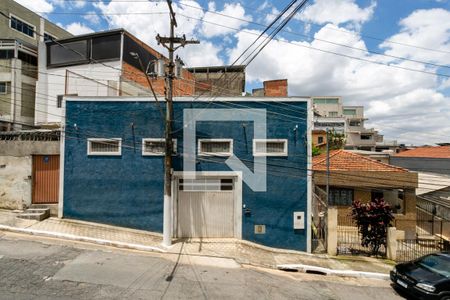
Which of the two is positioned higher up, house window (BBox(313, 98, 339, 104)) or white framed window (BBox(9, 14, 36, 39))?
white framed window (BBox(9, 14, 36, 39))

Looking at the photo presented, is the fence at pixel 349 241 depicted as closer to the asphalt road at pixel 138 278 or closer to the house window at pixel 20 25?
the asphalt road at pixel 138 278

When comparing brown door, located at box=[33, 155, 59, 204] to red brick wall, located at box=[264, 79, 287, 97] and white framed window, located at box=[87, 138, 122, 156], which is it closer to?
white framed window, located at box=[87, 138, 122, 156]

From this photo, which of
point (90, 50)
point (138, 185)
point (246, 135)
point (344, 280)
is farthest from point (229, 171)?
point (90, 50)

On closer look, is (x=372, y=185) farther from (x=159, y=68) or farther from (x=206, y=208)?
(x=159, y=68)

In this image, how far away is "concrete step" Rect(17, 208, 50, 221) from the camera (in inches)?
437

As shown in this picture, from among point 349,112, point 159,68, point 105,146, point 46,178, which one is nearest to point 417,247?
point 159,68

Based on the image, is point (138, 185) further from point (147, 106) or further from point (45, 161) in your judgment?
point (45, 161)

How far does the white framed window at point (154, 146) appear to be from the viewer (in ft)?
37.9

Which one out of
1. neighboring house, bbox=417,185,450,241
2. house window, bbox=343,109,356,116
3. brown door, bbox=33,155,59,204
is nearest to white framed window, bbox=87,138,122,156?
brown door, bbox=33,155,59,204

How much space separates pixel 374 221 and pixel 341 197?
208 inches

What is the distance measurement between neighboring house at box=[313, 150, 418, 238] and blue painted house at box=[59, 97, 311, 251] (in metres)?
4.70

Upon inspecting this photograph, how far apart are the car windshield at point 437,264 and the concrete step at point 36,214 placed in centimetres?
1376

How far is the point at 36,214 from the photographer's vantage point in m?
11.2

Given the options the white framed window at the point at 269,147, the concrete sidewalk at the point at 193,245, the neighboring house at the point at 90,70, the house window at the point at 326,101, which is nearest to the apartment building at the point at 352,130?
the house window at the point at 326,101
